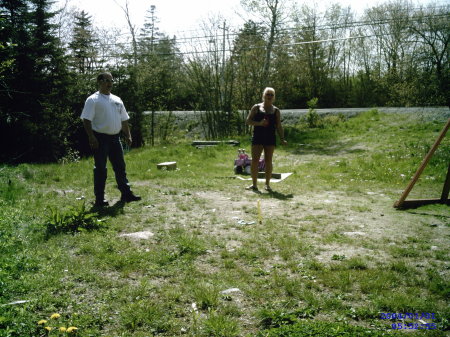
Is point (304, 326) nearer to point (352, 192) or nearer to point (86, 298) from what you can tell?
point (86, 298)

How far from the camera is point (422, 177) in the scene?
27.8 ft

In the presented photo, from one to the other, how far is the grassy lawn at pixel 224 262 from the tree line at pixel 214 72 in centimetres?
356

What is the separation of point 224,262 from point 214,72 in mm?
14743

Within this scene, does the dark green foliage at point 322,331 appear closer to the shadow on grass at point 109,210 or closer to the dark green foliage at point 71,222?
the dark green foliage at point 71,222

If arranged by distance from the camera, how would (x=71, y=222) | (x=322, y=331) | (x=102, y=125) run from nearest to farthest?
(x=322, y=331) → (x=71, y=222) → (x=102, y=125)

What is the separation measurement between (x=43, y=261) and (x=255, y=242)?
6.94 ft

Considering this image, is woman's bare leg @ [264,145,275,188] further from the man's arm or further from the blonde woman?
the man's arm

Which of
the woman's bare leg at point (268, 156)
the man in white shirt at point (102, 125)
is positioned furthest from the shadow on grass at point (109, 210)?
the woman's bare leg at point (268, 156)

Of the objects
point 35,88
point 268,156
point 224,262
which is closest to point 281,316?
point 224,262

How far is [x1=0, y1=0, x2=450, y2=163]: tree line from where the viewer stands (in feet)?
43.7

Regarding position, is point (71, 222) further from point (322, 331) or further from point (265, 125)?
point (265, 125)

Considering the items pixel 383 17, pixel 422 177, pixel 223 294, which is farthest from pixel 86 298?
pixel 383 17

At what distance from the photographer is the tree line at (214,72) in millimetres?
13305

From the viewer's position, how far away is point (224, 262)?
3758 millimetres
